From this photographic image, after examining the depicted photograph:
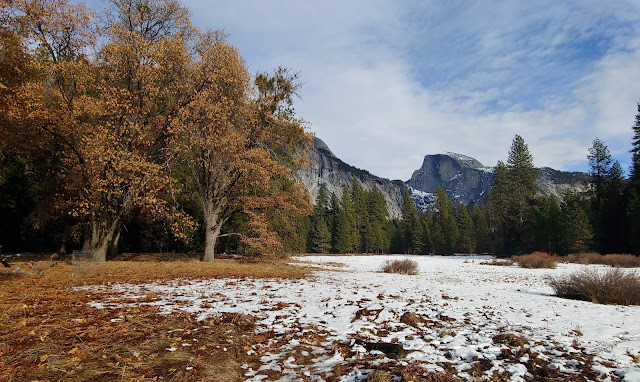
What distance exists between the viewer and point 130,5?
570 inches

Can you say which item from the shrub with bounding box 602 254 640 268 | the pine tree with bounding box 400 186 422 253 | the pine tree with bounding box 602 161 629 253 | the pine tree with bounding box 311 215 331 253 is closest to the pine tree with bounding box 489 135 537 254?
the pine tree with bounding box 602 161 629 253

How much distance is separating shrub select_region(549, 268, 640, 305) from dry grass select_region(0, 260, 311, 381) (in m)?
9.21

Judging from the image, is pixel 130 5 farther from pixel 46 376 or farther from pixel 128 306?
pixel 46 376

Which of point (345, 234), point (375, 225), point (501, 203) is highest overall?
point (501, 203)

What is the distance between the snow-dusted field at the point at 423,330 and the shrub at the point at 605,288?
35.9 inches

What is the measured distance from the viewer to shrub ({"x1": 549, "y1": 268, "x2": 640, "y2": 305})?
8.30m

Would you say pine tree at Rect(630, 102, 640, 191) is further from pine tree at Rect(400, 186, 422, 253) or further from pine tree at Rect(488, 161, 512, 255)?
pine tree at Rect(400, 186, 422, 253)

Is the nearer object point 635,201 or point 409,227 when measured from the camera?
point 635,201

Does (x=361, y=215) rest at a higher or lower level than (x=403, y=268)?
higher

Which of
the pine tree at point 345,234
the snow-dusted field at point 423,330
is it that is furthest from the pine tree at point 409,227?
the snow-dusted field at point 423,330

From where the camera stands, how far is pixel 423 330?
514cm

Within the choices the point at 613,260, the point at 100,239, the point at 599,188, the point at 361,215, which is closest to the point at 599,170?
the point at 599,188

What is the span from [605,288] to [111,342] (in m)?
11.1

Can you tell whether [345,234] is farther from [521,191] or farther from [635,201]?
[635,201]
